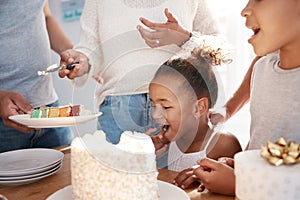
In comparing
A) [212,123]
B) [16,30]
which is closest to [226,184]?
[212,123]

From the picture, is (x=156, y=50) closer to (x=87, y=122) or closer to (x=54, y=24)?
(x=87, y=122)

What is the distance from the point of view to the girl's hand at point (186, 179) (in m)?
0.88

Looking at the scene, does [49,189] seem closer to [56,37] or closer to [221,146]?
[221,146]

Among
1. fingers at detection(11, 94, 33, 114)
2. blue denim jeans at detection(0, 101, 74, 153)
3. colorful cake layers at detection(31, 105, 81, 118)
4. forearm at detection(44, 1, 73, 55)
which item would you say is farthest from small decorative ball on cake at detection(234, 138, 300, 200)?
forearm at detection(44, 1, 73, 55)

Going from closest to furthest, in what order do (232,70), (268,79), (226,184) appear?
(226,184)
(268,79)
(232,70)

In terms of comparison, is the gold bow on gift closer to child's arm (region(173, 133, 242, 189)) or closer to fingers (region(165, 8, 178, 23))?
child's arm (region(173, 133, 242, 189))

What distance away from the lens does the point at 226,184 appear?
2.66 ft

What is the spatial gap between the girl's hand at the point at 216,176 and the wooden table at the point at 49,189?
0.02 meters

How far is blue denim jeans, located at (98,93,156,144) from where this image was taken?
32.4 inches

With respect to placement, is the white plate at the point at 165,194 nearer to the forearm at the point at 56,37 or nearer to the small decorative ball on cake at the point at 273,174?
the small decorative ball on cake at the point at 273,174

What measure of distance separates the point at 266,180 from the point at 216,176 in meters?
0.29

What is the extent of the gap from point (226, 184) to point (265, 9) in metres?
0.37

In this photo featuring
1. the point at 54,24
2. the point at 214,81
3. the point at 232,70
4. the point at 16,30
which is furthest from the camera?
the point at 232,70

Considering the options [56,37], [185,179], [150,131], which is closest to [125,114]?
[150,131]
